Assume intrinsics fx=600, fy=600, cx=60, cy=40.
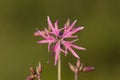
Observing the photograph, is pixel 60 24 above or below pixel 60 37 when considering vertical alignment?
above

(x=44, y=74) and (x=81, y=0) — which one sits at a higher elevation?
(x=81, y=0)

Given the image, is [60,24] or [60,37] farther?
A: [60,24]

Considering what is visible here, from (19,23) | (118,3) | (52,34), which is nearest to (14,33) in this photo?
(19,23)

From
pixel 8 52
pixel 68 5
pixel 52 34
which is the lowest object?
pixel 52 34

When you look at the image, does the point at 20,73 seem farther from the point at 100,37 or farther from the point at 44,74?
the point at 100,37

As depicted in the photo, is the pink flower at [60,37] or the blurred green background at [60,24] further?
the blurred green background at [60,24]

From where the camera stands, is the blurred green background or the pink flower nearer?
the pink flower

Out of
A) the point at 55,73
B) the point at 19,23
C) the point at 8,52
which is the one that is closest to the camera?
the point at 55,73

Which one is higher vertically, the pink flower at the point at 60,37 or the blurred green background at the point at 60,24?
the blurred green background at the point at 60,24
